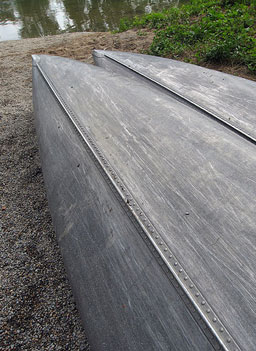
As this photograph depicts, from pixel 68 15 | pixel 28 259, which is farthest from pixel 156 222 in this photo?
pixel 68 15

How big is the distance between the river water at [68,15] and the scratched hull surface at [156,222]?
8541mm

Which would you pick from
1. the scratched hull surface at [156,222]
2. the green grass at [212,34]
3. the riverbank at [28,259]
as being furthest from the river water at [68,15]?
the scratched hull surface at [156,222]

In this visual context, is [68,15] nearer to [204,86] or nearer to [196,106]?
[204,86]

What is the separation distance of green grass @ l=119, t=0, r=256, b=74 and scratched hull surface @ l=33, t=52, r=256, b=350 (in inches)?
110

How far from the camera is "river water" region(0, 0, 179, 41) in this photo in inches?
422

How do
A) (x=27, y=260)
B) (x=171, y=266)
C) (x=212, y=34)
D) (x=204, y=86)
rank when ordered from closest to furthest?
(x=171, y=266), (x=27, y=260), (x=204, y=86), (x=212, y=34)

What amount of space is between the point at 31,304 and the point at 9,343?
29 cm

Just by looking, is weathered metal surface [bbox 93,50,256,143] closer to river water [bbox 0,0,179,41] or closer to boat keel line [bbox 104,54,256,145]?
boat keel line [bbox 104,54,256,145]

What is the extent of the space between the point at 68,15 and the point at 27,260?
12923 millimetres

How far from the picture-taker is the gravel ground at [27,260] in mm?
2004

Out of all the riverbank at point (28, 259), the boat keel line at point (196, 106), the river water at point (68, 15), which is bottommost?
the riverbank at point (28, 259)

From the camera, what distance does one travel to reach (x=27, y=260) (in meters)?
2.52

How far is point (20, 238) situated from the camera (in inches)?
108

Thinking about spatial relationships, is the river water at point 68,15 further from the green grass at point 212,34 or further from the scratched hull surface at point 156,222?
the scratched hull surface at point 156,222
